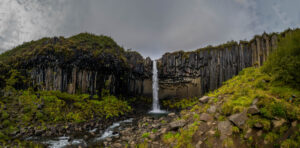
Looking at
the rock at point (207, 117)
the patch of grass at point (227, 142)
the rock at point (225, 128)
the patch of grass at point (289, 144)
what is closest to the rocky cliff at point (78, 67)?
the rock at point (207, 117)

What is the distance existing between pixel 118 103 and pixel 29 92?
443 inches

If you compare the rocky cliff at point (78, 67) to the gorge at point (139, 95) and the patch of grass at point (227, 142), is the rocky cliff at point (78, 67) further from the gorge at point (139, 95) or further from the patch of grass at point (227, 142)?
the patch of grass at point (227, 142)

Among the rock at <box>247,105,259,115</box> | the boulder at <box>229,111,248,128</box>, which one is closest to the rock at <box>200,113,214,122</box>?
the boulder at <box>229,111,248,128</box>

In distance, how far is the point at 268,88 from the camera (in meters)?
6.25

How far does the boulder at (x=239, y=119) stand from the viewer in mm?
4758

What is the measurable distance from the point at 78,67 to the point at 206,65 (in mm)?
20933

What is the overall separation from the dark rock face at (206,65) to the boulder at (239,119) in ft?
53.5

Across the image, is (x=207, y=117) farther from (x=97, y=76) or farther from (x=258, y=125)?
(x=97, y=76)

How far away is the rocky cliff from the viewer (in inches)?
709

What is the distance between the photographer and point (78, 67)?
66.2 ft

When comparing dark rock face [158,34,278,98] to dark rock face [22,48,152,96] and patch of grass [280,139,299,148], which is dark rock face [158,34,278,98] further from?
patch of grass [280,139,299,148]

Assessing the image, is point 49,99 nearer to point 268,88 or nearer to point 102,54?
point 102,54

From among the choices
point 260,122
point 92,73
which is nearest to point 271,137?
point 260,122

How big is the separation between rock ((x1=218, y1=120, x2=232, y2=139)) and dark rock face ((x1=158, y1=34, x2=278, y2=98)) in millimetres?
16667
